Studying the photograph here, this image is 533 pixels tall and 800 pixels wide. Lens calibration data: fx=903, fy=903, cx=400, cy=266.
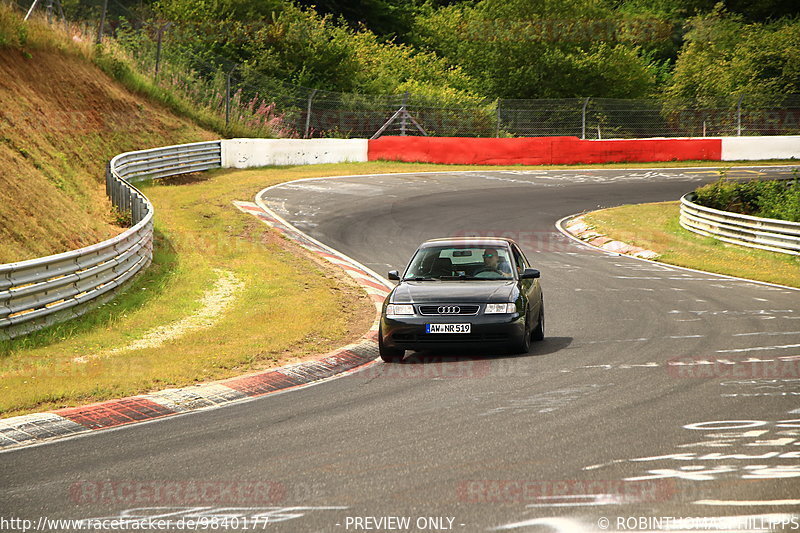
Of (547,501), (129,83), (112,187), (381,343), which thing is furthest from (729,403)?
(129,83)

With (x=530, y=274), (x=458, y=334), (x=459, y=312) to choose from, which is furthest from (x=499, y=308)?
(x=530, y=274)

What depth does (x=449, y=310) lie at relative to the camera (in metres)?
10.8

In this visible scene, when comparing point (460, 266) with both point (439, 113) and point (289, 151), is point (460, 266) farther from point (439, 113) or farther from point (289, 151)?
point (439, 113)

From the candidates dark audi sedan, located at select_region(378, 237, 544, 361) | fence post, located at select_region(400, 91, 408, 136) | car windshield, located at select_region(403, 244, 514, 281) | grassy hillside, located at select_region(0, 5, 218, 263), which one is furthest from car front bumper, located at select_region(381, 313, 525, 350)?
fence post, located at select_region(400, 91, 408, 136)

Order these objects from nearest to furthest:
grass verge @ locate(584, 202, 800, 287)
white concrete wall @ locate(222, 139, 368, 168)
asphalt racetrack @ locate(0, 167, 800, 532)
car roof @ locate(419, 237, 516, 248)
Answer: asphalt racetrack @ locate(0, 167, 800, 532) → car roof @ locate(419, 237, 516, 248) → grass verge @ locate(584, 202, 800, 287) → white concrete wall @ locate(222, 139, 368, 168)

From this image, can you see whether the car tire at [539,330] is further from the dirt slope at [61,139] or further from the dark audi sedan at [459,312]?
the dirt slope at [61,139]

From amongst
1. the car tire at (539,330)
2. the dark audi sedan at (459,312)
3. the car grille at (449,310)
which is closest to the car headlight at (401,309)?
the dark audi sedan at (459,312)

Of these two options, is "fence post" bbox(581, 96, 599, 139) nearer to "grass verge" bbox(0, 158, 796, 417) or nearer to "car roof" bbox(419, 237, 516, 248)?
"grass verge" bbox(0, 158, 796, 417)

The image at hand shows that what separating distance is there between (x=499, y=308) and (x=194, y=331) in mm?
4749

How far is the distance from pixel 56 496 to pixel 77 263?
26.6 ft

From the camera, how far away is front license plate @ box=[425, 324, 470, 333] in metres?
10.7

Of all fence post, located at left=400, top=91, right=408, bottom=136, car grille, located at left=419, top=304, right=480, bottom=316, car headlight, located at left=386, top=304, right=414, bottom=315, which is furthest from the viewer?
fence post, located at left=400, top=91, right=408, bottom=136

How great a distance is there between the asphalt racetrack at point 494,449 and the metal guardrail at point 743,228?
9.11 meters

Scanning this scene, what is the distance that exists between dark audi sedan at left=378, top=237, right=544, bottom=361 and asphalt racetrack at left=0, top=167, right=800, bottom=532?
1.01 ft
